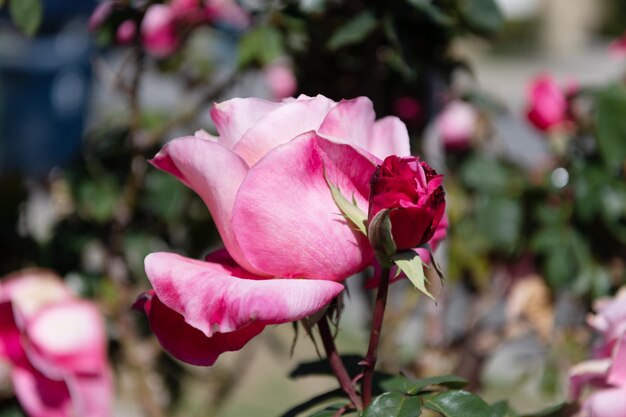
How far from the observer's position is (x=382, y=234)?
480 mm

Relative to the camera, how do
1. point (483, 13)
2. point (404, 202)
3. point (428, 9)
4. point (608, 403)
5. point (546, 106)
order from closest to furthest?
point (404, 202) < point (608, 403) < point (428, 9) < point (483, 13) < point (546, 106)

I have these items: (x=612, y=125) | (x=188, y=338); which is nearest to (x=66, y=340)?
(x=188, y=338)

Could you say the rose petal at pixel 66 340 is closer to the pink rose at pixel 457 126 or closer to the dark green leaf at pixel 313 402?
the dark green leaf at pixel 313 402

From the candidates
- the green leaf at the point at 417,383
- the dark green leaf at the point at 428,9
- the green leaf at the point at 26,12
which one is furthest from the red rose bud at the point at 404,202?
the green leaf at the point at 26,12

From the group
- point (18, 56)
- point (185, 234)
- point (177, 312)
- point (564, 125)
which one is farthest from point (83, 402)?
point (18, 56)

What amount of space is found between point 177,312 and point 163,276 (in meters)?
0.03

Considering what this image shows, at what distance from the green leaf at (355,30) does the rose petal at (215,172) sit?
0.42 m

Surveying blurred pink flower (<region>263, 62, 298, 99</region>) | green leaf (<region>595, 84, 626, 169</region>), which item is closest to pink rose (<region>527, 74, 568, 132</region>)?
green leaf (<region>595, 84, 626, 169</region>)

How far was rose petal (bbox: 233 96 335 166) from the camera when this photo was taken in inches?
20.5

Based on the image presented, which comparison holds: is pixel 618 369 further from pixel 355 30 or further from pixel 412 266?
pixel 355 30

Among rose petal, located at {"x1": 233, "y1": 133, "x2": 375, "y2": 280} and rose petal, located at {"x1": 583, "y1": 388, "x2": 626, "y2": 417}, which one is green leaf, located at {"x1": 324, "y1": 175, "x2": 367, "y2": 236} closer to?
rose petal, located at {"x1": 233, "y1": 133, "x2": 375, "y2": 280}

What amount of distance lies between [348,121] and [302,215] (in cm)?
6

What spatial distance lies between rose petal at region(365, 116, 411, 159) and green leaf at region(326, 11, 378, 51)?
1.19ft

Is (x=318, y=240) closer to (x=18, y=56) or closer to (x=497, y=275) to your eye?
(x=497, y=275)
